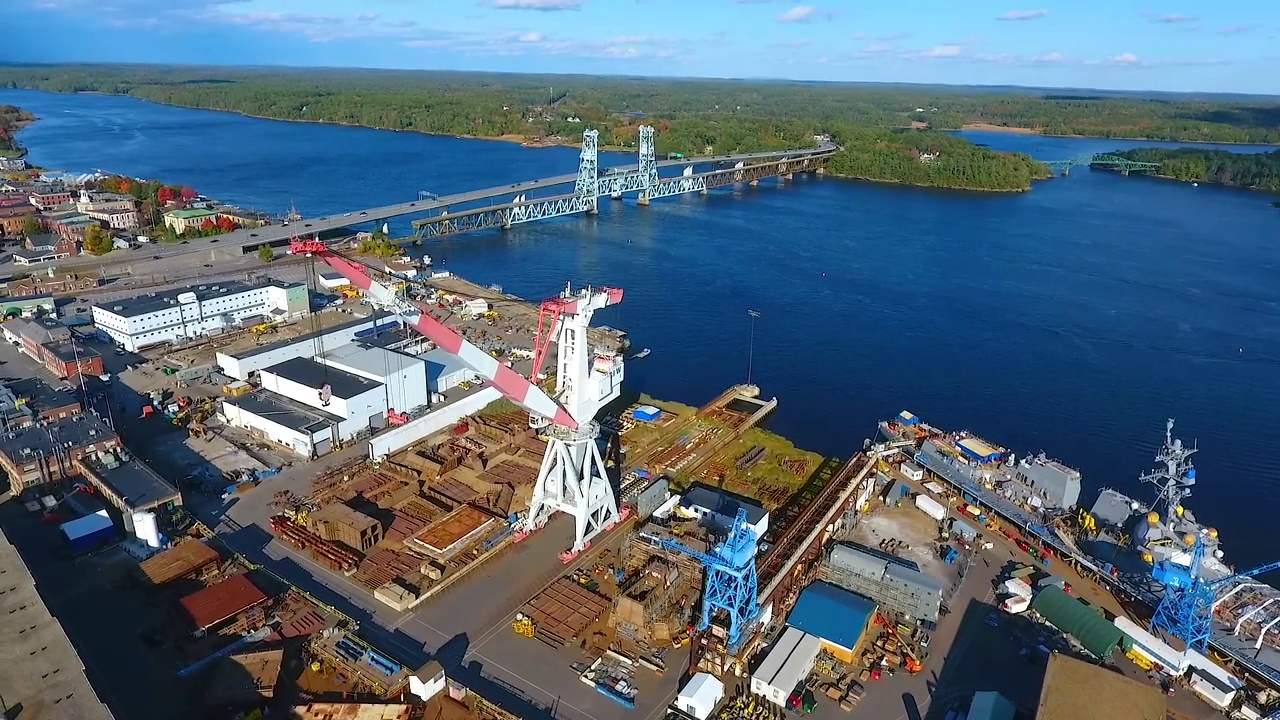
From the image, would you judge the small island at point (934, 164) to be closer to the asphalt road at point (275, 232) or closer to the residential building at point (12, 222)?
the asphalt road at point (275, 232)

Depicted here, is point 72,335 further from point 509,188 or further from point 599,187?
point 599,187

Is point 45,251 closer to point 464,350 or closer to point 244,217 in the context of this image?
point 244,217

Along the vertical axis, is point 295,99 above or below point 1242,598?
above

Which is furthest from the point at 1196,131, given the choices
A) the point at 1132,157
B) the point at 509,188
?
the point at 509,188

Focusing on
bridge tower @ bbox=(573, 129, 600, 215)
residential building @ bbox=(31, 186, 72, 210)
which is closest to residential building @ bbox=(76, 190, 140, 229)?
residential building @ bbox=(31, 186, 72, 210)

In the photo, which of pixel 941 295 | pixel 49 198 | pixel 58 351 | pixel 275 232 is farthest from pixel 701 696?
pixel 49 198

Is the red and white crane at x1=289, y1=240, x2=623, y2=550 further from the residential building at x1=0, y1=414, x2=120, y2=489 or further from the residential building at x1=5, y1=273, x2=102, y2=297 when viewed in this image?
the residential building at x1=5, y1=273, x2=102, y2=297
